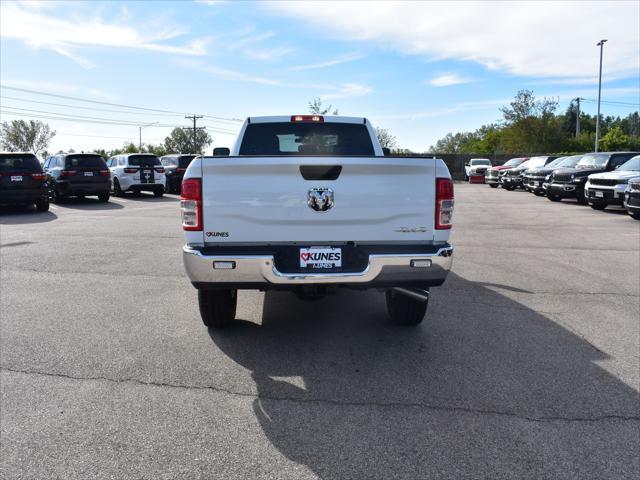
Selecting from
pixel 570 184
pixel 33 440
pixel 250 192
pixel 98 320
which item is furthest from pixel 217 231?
pixel 570 184

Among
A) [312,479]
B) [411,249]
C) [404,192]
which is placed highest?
[404,192]

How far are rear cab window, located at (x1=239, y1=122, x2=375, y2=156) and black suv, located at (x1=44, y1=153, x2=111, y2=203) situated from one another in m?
15.4

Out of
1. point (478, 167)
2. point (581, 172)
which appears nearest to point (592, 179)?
point (581, 172)

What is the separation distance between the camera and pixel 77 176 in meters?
19.8

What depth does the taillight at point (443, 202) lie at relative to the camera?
429cm

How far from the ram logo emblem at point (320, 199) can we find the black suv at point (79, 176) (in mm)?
17959

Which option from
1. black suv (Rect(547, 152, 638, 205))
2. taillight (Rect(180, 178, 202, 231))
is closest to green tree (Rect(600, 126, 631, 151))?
black suv (Rect(547, 152, 638, 205))

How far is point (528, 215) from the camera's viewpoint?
16.3 metres

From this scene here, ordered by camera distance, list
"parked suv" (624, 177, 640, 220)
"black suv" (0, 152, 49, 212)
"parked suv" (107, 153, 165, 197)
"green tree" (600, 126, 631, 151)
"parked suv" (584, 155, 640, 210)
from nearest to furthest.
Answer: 1. "parked suv" (624, 177, 640, 220)
2. "parked suv" (584, 155, 640, 210)
3. "black suv" (0, 152, 49, 212)
4. "parked suv" (107, 153, 165, 197)
5. "green tree" (600, 126, 631, 151)

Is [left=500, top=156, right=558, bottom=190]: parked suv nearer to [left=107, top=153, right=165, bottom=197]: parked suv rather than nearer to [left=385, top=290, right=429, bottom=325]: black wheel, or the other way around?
[left=107, top=153, right=165, bottom=197]: parked suv

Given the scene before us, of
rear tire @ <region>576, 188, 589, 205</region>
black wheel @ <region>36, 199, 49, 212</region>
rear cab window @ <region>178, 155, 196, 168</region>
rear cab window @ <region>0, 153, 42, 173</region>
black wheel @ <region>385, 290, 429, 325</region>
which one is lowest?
black wheel @ <region>385, 290, 429, 325</region>

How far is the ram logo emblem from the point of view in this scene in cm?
414

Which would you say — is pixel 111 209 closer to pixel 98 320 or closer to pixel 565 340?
pixel 98 320

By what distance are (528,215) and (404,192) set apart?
43.6 feet
